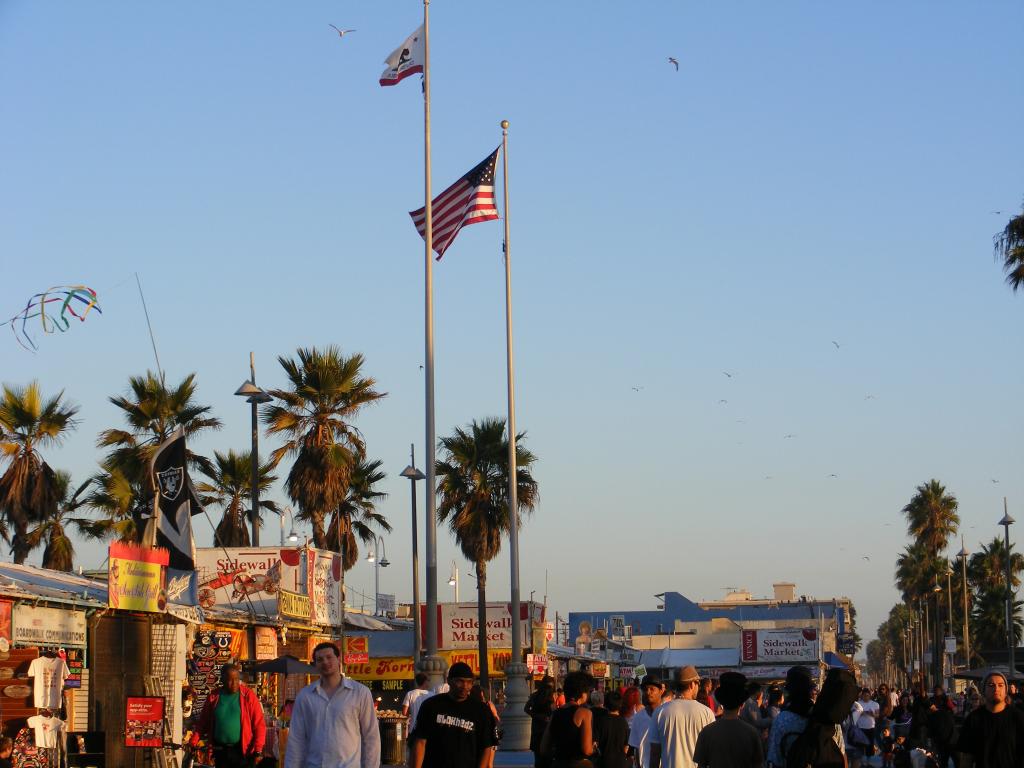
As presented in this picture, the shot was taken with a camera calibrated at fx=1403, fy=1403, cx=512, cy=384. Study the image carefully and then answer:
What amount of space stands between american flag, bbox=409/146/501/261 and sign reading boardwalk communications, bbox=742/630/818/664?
144 ft

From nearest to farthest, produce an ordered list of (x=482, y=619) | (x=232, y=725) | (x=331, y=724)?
(x=331, y=724) → (x=232, y=725) → (x=482, y=619)

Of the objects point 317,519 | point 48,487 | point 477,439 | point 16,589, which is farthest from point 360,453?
point 16,589

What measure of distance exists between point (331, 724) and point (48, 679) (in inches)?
483

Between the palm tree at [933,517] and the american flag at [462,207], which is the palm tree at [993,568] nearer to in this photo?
the palm tree at [933,517]

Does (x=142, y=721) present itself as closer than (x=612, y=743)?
No

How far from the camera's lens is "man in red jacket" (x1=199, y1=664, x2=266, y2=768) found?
12.9 meters

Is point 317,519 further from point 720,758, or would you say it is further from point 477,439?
point 720,758

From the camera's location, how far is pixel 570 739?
10.9 m

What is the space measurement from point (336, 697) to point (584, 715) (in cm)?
265

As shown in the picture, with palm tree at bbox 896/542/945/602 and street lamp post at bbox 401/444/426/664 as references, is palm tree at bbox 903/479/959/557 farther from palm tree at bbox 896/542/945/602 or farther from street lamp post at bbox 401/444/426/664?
street lamp post at bbox 401/444/426/664

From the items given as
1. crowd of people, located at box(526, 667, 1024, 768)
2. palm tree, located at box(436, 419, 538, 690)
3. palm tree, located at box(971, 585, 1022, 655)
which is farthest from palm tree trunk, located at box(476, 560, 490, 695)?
palm tree, located at box(971, 585, 1022, 655)

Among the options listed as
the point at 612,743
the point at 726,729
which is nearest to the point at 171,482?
the point at 612,743

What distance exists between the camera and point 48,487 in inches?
1453

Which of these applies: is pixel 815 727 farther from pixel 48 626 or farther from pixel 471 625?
pixel 471 625
